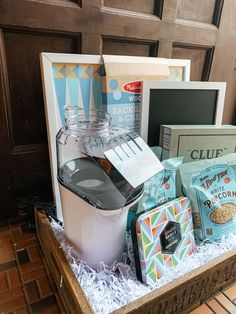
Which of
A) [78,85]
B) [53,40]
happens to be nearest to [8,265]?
[78,85]

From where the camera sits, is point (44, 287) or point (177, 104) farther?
point (177, 104)

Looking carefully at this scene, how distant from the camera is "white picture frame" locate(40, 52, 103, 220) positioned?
0.68 meters

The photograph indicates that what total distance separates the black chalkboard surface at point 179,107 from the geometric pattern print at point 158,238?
0.91ft

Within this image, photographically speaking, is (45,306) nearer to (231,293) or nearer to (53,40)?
(231,293)

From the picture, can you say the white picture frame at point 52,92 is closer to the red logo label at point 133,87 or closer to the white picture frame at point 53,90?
the white picture frame at point 53,90

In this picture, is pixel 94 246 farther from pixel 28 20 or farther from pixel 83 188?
pixel 28 20

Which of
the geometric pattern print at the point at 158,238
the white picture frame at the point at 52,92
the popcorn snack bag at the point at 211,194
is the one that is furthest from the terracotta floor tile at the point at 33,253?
the popcorn snack bag at the point at 211,194

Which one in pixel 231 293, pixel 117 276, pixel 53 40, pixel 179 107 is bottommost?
pixel 231 293

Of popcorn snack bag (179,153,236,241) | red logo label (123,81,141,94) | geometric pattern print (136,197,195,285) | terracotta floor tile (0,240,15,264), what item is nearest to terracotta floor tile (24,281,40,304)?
terracotta floor tile (0,240,15,264)

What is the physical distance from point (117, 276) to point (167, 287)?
124 millimetres

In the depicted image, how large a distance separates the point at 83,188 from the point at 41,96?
0.41 meters

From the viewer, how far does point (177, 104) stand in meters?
0.83

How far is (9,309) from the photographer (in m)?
0.57

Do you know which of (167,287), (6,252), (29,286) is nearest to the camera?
(167,287)
